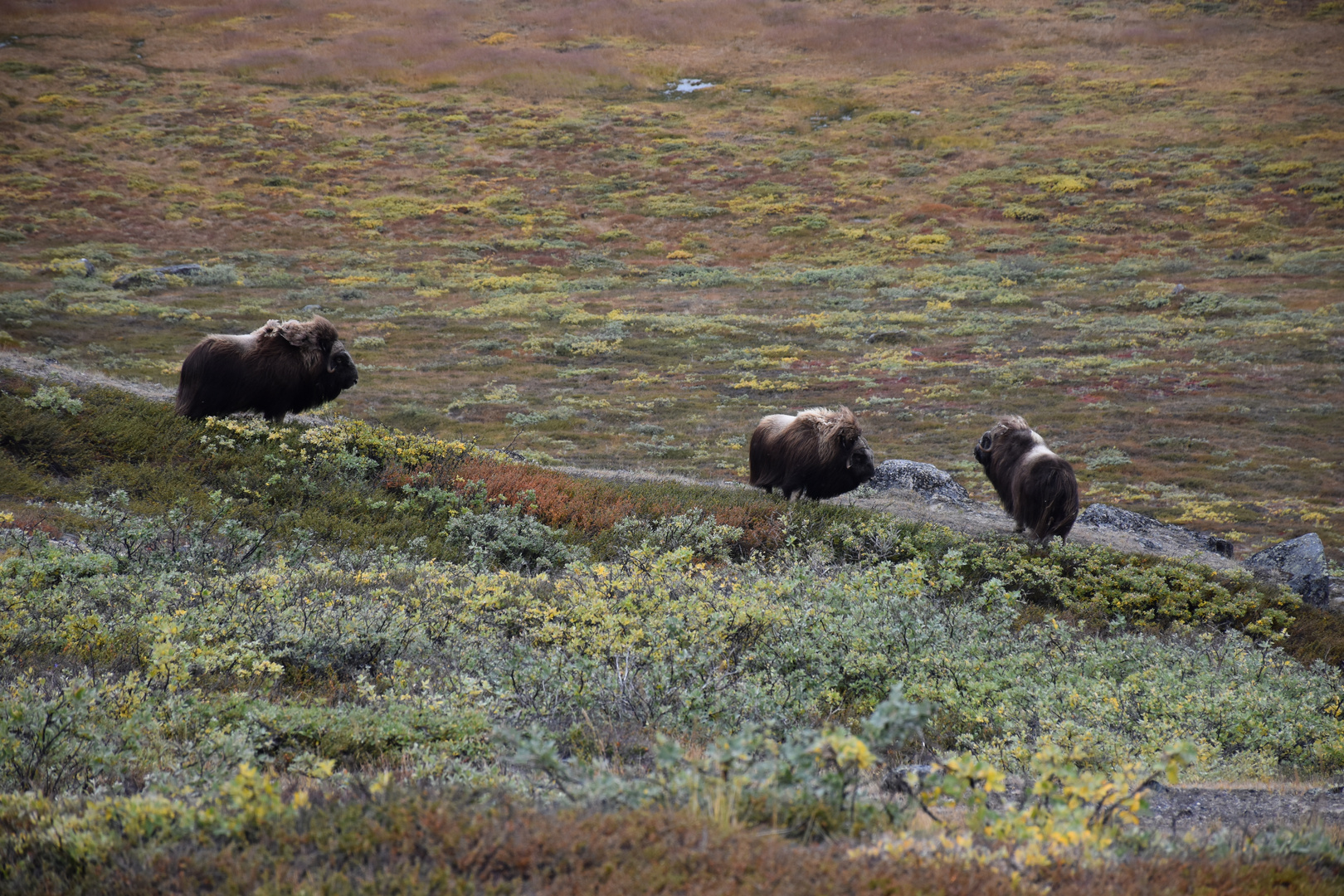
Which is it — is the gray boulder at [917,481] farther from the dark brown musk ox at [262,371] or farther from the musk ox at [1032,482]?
the dark brown musk ox at [262,371]

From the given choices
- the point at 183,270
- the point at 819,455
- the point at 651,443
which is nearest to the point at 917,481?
→ the point at 819,455

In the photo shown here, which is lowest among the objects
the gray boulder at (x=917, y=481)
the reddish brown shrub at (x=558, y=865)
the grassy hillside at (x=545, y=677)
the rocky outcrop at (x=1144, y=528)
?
the rocky outcrop at (x=1144, y=528)

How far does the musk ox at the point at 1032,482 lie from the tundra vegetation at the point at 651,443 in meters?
0.73

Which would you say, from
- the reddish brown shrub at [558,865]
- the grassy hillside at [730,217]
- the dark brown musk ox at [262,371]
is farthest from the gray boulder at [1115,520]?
the reddish brown shrub at [558,865]

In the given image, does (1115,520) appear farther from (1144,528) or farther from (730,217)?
(730,217)

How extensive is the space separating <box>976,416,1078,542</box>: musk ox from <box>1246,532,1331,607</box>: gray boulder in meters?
3.06

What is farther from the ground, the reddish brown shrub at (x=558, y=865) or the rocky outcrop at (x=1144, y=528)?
the reddish brown shrub at (x=558, y=865)

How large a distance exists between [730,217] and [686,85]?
85.3 ft

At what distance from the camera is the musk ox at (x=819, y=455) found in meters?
13.4

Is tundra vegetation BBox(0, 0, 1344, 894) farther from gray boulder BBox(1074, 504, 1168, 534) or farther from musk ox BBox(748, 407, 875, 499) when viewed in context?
gray boulder BBox(1074, 504, 1168, 534)

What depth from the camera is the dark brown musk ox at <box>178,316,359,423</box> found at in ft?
39.9

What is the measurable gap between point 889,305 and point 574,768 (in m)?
37.3

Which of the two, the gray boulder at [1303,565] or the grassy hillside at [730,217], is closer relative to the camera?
the gray boulder at [1303,565]

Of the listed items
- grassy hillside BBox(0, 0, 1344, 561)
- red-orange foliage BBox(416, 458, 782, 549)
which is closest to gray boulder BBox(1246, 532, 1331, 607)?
grassy hillside BBox(0, 0, 1344, 561)
